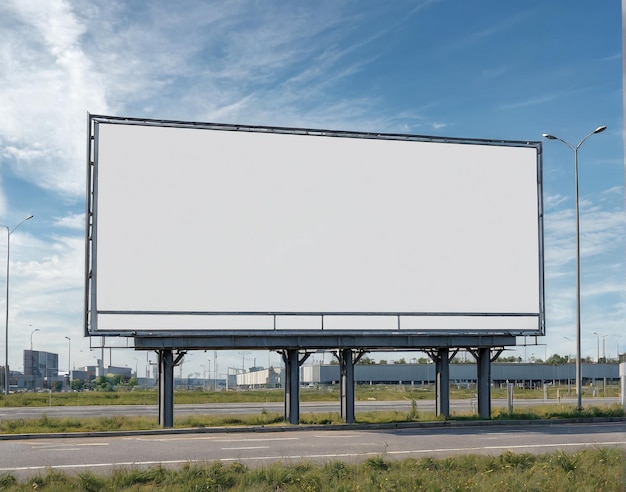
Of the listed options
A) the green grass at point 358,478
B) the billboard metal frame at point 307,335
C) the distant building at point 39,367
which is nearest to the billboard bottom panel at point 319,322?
the billboard metal frame at point 307,335

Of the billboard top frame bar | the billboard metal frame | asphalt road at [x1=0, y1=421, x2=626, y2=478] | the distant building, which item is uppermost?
the billboard top frame bar

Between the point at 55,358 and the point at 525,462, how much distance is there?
176643mm

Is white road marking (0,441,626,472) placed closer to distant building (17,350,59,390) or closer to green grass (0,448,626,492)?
green grass (0,448,626,492)

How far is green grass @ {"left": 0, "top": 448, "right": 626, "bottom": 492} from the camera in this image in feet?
41.1

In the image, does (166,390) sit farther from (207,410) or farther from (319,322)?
(207,410)

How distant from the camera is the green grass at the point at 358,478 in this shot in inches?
494

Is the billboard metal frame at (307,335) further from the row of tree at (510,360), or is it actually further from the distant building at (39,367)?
the distant building at (39,367)

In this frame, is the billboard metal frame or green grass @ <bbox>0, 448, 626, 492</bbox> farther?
the billboard metal frame

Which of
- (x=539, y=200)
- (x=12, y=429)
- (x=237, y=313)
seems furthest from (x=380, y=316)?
(x=12, y=429)

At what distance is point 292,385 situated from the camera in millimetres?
26391

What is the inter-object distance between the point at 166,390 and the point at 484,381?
1237 centimetres

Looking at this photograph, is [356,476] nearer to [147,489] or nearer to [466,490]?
[466,490]

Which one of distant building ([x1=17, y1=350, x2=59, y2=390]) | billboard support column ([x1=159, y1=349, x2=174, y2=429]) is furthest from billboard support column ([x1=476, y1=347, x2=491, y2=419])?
distant building ([x1=17, y1=350, x2=59, y2=390])

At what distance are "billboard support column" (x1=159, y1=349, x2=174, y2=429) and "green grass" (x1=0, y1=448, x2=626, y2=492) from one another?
1056 cm
